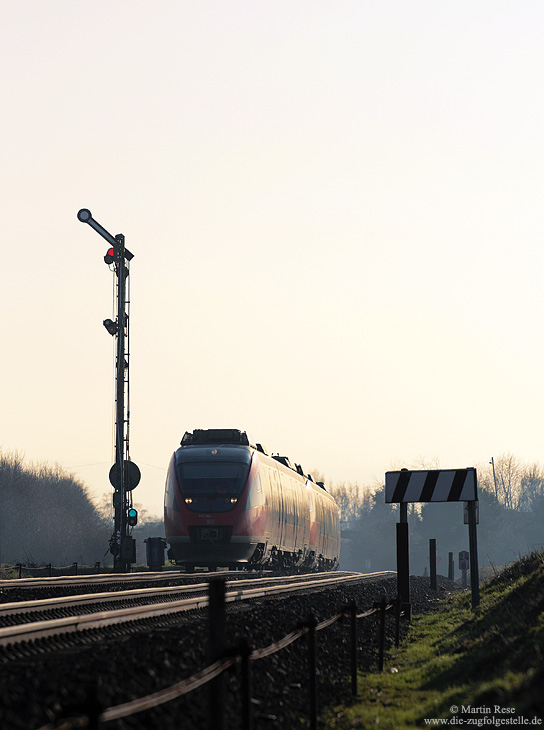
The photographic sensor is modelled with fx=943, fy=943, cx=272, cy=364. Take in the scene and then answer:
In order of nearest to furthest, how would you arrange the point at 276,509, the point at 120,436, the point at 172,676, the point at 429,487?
1. the point at 172,676
2. the point at 429,487
3. the point at 120,436
4. the point at 276,509

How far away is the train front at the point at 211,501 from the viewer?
2778 centimetres

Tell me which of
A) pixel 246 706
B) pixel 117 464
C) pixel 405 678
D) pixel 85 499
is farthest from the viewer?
pixel 85 499

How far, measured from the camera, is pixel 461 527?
10800 cm

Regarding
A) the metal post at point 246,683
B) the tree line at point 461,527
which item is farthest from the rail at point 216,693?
the tree line at point 461,527

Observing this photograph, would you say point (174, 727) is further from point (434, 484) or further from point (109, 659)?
point (434, 484)

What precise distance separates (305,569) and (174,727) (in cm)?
3798

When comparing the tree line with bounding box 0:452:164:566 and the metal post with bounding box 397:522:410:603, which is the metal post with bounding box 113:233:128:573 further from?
the tree line with bounding box 0:452:164:566

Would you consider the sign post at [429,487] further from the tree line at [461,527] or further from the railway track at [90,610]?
the tree line at [461,527]

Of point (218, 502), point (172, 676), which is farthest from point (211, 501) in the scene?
point (172, 676)

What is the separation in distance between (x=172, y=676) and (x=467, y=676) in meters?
2.75

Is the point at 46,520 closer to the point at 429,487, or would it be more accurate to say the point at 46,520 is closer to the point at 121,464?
the point at 121,464

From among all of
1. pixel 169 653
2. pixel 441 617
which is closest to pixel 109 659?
pixel 169 653

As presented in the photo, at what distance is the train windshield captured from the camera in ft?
91.2

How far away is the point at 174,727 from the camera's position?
6059 millimetres
